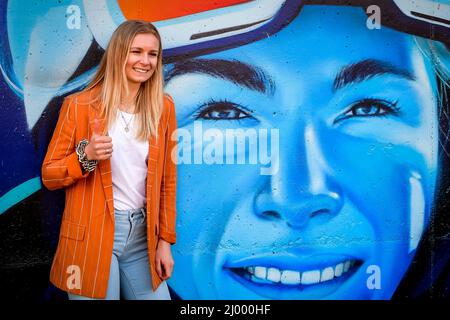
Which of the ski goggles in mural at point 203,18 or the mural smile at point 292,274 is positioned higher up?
the ski goggles in mural at point 203,18

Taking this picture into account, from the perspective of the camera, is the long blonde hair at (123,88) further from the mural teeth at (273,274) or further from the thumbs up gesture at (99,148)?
the mural teeth at (273,274)

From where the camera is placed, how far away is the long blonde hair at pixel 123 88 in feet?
9.67

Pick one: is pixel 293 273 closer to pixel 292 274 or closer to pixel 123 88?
pixel 292 274

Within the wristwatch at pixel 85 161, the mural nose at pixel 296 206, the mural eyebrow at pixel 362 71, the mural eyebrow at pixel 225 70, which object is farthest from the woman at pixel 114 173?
the mural eyebrow at pixel 362 71

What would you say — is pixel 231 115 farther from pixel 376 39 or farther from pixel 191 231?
pixel 376 39

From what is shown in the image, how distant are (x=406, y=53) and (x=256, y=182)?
130 centimetres

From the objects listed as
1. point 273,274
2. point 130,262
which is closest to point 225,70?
point 273,274

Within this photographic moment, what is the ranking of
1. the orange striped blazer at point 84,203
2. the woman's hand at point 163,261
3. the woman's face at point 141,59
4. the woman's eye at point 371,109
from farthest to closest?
1. the woman's eye at point 371,109
2. the woman's hand at point 163,261
3. the woman's face at point 141,59
4. the orange striped blazer at point 84,203

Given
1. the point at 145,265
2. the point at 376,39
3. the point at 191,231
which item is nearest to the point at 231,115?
the point at 191,231

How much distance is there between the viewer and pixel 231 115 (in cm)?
398

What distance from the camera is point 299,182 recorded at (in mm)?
3980

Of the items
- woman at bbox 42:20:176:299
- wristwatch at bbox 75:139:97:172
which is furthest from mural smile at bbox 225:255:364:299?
wristwatch at bbox 75:139:97:172

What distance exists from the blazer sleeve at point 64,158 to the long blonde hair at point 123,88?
167 millimetres
